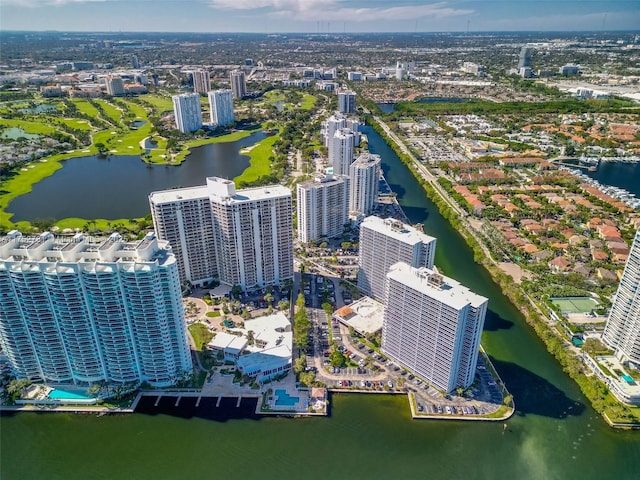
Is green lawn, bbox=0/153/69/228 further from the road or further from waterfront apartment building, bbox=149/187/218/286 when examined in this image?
the road

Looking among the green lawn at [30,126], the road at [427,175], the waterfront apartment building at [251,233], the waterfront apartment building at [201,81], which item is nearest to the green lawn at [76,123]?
the green lawn at [30,126]

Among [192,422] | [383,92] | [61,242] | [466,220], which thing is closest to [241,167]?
[466,220]

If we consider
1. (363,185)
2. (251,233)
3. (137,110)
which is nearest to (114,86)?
(137,110)

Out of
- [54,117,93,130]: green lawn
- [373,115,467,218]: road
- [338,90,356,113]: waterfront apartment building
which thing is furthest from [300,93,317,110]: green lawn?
[54,117,93,130]: green lawn

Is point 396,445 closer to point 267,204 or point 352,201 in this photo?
point 267,204

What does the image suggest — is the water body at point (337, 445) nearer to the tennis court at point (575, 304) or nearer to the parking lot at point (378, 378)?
the parking lot at point (378, 378)

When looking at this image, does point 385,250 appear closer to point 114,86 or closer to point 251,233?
point 251,233
